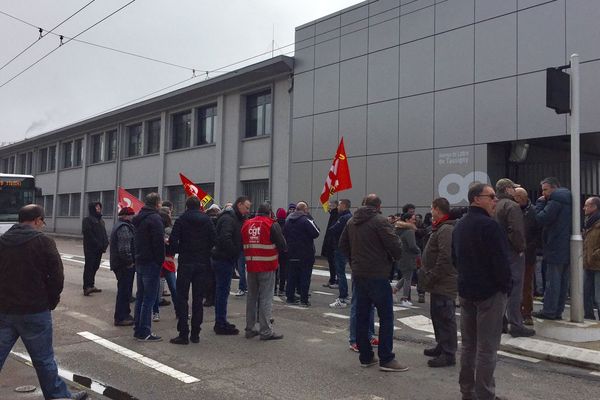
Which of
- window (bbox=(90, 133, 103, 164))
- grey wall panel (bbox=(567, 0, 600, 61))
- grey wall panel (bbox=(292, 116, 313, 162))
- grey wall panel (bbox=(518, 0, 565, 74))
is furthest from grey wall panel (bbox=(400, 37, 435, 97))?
window (bbox=(90, 133, 103, 164))

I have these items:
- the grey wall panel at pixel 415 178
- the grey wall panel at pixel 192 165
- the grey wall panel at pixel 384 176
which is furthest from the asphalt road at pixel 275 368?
the grey wall panel at pixel 192 165

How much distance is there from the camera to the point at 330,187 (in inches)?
539

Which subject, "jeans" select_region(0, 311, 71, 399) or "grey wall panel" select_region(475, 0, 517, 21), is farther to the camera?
"grey wall panel" select_region(475, 0, 517, 21)

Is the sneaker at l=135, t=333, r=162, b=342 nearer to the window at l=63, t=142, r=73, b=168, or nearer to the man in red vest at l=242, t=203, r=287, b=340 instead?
the man in red vest at l=242, t=203, r=287, b=340

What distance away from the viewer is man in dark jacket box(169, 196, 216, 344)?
7.08 meters

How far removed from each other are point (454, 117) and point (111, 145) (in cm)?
2649

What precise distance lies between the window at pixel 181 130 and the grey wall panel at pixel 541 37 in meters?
18.3

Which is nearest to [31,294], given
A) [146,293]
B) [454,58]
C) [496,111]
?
[146,293]

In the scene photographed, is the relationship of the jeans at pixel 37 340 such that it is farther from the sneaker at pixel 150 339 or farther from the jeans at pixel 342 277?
the jeans at pixel 342 277

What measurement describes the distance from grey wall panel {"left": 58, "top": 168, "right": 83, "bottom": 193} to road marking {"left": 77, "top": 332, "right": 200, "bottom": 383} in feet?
113

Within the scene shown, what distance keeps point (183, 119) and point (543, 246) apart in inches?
955

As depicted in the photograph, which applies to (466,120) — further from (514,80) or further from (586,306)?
(586,306)

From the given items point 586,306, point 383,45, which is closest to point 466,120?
point 383,45

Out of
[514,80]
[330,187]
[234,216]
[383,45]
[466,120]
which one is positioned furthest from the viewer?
[383,45]
